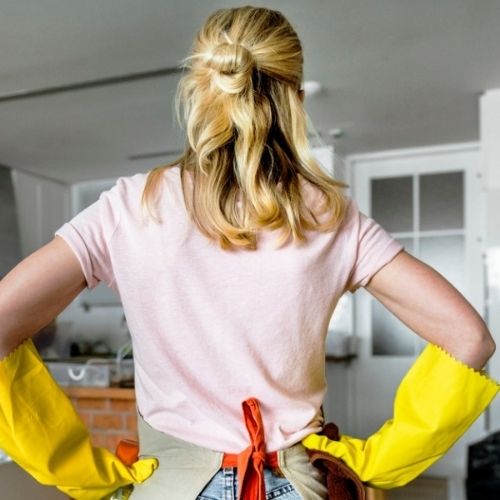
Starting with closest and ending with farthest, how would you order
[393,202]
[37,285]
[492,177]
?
[37,285] < [492,177] < [393,202]

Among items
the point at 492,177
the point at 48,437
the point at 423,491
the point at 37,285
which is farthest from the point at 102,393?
the point at 423,491

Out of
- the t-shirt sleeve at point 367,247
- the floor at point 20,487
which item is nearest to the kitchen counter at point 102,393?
the floor at point 20,487

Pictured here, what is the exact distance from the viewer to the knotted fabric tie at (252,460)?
2.33ft

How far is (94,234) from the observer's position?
2.23 ft

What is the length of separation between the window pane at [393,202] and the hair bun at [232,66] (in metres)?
2.99

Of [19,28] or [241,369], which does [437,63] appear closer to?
[19,28]

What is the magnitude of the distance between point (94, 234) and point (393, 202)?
3114 mm

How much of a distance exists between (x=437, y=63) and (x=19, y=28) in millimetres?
1439

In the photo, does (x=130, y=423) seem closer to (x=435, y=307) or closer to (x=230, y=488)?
(x=230, y=488)

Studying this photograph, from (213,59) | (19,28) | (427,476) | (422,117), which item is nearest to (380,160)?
(422,117)

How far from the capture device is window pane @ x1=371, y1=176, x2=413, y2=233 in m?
3.56

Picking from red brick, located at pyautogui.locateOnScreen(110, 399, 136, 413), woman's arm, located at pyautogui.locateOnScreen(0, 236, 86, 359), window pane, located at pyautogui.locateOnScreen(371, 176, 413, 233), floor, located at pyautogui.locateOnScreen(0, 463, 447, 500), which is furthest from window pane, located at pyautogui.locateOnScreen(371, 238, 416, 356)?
woman's arm, located at pyautogui.locateOnScreen(0, 236, 86, 359)

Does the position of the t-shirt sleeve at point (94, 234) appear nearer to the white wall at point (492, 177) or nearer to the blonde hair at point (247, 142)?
the blonde hair at point (247, 142)

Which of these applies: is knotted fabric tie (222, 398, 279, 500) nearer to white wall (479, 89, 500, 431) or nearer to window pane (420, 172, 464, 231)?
white wall (479, 89, 500, 431)
